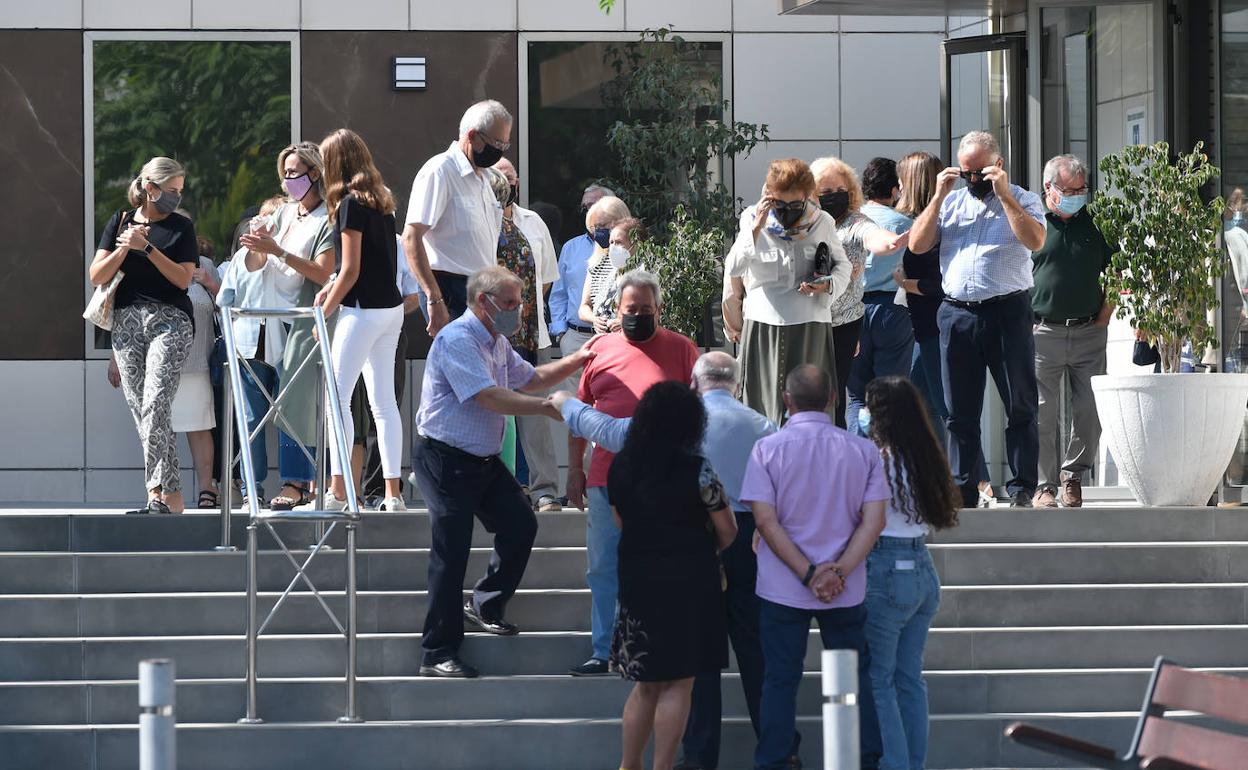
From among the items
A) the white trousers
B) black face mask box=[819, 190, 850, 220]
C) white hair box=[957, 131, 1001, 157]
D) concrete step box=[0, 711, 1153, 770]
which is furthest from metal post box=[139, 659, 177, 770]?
white hair box=[957, 131, 1001, 157]

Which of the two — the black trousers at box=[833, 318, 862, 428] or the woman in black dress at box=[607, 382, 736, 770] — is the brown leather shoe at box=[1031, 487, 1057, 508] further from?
the woman in black dress at box=[607, 382, 736, 770]

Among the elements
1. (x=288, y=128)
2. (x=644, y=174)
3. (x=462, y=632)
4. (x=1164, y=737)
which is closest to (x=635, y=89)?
(x=644, y=174)

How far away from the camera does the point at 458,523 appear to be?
27.6ft

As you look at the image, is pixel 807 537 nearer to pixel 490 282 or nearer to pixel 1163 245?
pixel 490 282

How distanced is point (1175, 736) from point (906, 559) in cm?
189

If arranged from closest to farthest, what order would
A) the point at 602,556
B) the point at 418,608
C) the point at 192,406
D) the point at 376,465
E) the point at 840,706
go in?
1. the point at 840,706
2. the point at 602,556
3. the point at 418,608
4. the point at 376,465
5. the point at 192,406

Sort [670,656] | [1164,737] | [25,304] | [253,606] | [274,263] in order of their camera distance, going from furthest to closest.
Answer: [25,304] < [274,263] < [253,606] < [670,656] < [1164,737]

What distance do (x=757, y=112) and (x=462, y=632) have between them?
248 inches

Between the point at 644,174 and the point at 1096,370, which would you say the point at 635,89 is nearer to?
the point at 644,174

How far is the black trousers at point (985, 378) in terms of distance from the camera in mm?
9969

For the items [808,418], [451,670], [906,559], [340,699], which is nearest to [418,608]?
[451,670]

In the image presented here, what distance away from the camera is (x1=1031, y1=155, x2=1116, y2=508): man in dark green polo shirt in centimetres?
1062

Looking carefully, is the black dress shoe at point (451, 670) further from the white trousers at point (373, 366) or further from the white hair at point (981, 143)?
the white hair at point (981, 143)

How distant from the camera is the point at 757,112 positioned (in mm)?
13898
